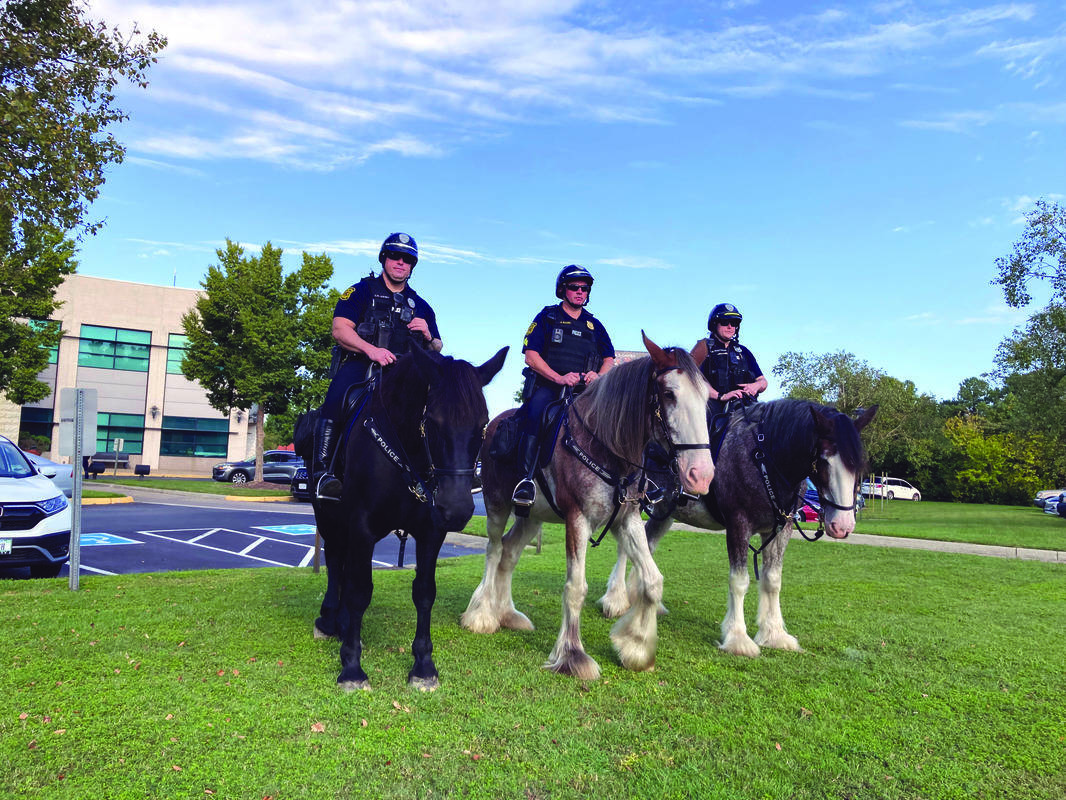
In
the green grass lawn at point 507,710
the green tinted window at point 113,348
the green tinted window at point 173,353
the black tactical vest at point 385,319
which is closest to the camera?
the green grass lawn at point 507,710

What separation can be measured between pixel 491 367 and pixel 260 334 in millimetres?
28096

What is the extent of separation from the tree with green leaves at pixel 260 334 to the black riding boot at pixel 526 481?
26.0 m

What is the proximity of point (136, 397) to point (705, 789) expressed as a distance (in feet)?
162

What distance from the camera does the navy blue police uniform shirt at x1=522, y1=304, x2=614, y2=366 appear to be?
6.30 m

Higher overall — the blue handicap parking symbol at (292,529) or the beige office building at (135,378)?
the beige office building at (135,378)

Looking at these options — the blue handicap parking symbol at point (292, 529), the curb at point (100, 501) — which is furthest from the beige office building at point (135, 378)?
the blue handicap parking symbol at point (292, 529)

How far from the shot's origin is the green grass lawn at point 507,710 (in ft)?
11.6

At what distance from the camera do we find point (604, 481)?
541 cm

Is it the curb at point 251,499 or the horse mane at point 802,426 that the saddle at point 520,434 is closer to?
the horse mane at point 802,426

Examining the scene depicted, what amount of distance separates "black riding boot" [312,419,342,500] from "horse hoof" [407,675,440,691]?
1429mm

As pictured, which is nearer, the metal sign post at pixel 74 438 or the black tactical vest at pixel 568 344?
the black tactical vest at pixel 568 344

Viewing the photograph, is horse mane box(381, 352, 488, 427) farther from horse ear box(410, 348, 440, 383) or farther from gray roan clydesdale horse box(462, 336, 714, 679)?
gray roan clydesdale horse box(462, 336, 714, 679)

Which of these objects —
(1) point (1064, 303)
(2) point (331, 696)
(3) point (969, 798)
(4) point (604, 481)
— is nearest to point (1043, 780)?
(3) point (969, 798)

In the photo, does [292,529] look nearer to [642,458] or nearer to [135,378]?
[642,458]
